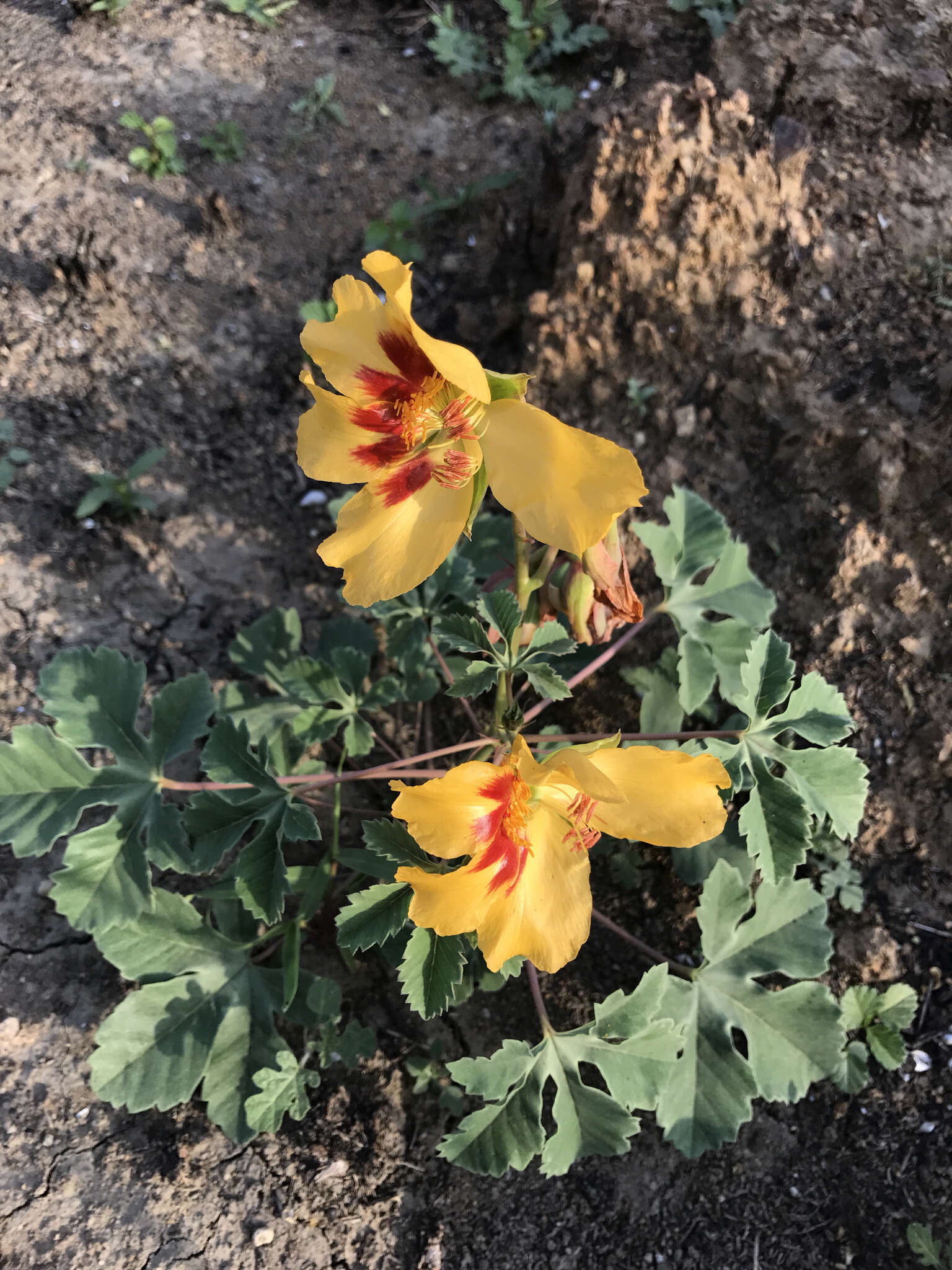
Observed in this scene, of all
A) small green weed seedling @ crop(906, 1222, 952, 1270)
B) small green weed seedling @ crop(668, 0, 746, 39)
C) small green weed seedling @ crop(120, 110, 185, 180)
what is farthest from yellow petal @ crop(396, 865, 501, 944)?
small green weed seedling @ crop(668, 0, 746, 39)

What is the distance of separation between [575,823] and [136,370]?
95.8 inches

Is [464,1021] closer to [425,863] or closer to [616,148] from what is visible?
[425,863]

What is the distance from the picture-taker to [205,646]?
109 inches

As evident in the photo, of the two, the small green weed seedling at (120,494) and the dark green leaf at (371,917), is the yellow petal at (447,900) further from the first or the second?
the small green weed seedling at (120,494)

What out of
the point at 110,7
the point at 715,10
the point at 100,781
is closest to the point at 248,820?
the point at 100,781

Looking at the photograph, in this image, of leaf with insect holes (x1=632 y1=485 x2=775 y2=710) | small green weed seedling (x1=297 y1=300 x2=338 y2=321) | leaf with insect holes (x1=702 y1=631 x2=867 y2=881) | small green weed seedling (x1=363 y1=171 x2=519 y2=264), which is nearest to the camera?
leaf with insect holes (x1=702 y1=631 x2=867 y2=881)

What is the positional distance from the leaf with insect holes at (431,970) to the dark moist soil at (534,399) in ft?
2.33

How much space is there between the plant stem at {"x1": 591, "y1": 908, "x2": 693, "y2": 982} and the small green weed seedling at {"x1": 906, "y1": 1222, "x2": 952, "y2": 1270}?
72 centimetres

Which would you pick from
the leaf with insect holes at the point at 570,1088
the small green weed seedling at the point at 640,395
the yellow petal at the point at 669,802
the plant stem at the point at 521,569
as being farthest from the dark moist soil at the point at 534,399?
the yellow petal at the point at 669,802

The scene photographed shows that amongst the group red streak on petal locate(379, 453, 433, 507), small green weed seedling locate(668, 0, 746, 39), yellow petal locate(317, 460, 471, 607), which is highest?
small green weed seedling locate(668, 0, 746, 39)

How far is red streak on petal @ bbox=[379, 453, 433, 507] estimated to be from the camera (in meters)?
1.57

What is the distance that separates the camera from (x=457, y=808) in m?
1.44

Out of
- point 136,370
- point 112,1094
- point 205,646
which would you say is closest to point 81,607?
point 205,646

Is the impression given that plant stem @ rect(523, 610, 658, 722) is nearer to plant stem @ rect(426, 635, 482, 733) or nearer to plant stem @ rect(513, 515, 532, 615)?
plant stem @ rect(426, 635, 482, 733)
